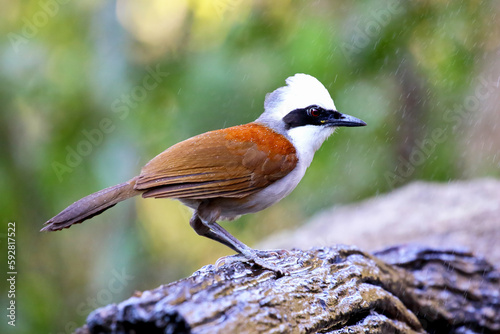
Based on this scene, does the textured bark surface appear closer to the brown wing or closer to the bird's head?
the brown wing

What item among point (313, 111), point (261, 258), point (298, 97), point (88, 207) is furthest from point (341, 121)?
point (88, 207)

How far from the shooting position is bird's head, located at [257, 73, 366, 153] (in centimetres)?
383

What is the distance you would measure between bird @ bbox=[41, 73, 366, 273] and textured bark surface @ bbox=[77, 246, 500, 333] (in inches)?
10.9

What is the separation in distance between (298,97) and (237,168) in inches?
27.5

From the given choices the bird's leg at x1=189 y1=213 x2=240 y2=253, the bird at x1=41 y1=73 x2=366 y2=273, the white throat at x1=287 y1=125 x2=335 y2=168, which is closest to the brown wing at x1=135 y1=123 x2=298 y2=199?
the bird at x1=41 y1=73 x2=366 y2=273

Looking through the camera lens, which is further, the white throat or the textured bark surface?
the white throat

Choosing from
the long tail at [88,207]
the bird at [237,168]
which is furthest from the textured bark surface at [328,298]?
the long tail at [88,207]

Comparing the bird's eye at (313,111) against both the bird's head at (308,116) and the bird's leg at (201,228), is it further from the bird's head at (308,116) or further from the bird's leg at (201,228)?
the bird's leg at (201,228)

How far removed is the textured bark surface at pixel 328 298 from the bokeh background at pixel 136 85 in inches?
89.2

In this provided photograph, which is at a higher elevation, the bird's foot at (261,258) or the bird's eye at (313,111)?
the bird's eye at (313,111)

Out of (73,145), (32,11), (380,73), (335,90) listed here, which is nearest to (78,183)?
(73,145)

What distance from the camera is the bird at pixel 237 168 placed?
328 centimetres

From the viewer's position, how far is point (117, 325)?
233 centimetres

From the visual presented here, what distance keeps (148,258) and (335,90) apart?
8.68 ft
